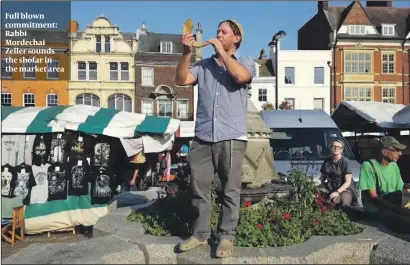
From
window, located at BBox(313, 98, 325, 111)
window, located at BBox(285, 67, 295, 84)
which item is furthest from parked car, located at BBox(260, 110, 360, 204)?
window, located at BBox(313, 98, 325, 111)

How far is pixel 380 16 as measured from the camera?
4478cm

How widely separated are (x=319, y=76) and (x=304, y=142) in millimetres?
32879

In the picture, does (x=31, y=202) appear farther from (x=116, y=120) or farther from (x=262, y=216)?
(x=262, y=216)

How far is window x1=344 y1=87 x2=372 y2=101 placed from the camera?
135ft

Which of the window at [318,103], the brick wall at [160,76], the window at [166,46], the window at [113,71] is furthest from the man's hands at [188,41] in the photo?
the window at [166,46]

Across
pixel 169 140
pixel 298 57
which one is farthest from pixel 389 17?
pixel 169 140

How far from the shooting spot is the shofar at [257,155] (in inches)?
220

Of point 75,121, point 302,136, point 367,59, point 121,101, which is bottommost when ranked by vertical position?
point 302,136

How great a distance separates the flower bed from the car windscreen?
4.00 metres

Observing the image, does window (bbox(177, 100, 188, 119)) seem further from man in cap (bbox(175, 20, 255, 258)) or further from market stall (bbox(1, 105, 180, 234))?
man in cap (bbox(175, 20, 255, 258))

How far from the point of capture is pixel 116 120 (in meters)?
10.5

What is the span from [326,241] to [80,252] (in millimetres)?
2038

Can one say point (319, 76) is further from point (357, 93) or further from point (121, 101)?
point (121, 101)

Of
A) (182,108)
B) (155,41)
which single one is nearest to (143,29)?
(155,41)
